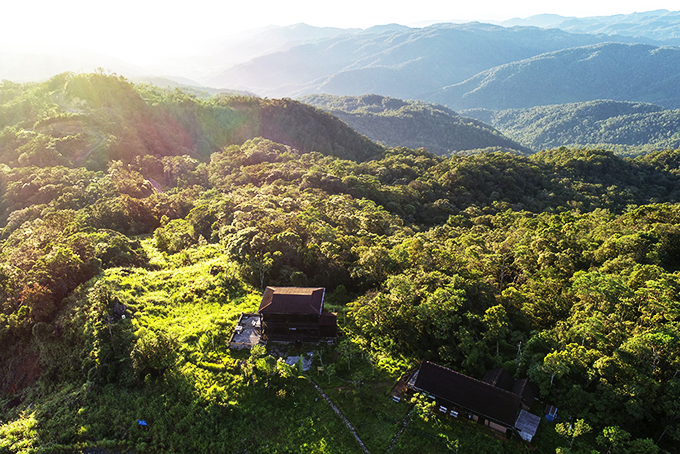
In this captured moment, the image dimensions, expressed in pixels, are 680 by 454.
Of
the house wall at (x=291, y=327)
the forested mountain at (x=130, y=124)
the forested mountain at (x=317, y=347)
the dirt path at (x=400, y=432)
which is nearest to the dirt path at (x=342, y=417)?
the forested mountain at (x=317, y=347)

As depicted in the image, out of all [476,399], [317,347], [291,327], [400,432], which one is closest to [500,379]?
[476,399]

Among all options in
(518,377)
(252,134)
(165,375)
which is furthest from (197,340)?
(252,134)

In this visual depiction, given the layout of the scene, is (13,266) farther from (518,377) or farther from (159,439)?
(518,377)

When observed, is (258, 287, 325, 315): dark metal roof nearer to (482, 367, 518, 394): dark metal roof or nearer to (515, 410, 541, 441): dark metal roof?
(482, 367, 518, 394): dark metal roof

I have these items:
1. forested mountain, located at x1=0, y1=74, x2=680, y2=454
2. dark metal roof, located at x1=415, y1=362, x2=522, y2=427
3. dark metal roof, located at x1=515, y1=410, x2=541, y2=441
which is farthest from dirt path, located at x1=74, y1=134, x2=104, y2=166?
dark metal roof, located at x1=515, y1=410, x2=541, y2=441

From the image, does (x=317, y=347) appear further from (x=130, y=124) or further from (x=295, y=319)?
(x=130, y=124)

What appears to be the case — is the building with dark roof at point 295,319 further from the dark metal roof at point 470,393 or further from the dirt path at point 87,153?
the dirt path at point 87,153
